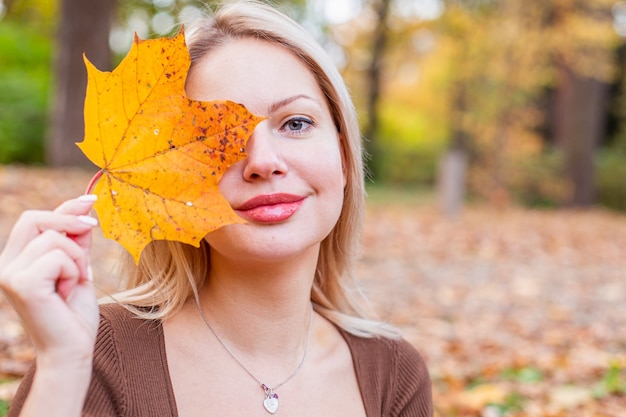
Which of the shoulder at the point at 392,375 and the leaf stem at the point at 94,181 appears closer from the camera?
the leaf stem at the point at 94,181

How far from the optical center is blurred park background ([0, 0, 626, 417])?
13.3 feet

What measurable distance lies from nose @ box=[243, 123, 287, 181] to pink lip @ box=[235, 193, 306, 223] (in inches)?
1.8

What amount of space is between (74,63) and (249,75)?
9.06 meters

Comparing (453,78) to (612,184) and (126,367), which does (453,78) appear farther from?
(126,367)

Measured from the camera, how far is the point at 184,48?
4.33ft

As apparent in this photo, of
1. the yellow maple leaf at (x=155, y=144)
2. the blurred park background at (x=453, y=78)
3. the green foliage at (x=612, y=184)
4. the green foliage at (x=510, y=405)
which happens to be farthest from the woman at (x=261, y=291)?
the green foliage at (x=612, y=184)

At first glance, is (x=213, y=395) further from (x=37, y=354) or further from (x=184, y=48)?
(x=184, y=48)

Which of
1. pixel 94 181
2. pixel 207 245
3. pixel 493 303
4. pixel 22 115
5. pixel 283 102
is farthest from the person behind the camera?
pixel 22 115

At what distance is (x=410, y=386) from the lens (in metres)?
1.92

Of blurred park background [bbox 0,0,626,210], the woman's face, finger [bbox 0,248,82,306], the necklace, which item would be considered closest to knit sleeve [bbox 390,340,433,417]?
the necklace

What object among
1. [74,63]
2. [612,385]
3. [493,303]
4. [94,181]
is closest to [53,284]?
[94,181]

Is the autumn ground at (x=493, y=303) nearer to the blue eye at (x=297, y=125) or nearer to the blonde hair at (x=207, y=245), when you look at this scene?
the blonde hair at (x=207, y=245)

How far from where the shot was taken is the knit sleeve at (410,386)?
189cm

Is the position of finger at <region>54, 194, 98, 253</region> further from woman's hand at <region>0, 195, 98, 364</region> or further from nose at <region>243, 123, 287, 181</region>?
nose at <region>243, 123, 287, 181</region>
